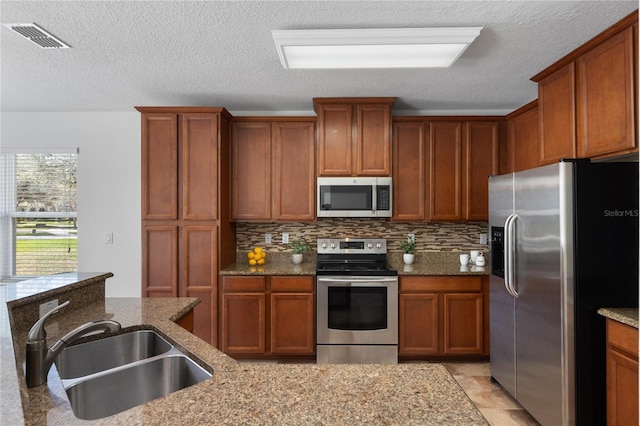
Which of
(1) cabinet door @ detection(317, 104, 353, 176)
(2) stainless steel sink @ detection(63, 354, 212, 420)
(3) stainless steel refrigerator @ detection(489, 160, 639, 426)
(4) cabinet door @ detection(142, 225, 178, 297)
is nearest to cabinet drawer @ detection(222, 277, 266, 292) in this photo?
(4) cabinet door @ detection(142, 225, 178, 297)

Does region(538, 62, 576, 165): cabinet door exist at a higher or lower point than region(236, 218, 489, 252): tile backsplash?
higher

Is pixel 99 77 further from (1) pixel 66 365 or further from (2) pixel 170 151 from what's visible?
(1) pixel 66 365

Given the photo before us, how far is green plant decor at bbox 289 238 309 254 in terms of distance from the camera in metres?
3.70

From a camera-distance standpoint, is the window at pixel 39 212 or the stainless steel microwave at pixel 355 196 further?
the window at pixel 39 212

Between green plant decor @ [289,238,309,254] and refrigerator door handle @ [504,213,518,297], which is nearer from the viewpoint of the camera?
refrigerator door handle @ [504,213,518,297]

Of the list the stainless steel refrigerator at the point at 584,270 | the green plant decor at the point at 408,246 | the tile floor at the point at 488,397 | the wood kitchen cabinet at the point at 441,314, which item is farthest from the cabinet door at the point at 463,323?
the stainless steel refrigerator at the point at 584,270

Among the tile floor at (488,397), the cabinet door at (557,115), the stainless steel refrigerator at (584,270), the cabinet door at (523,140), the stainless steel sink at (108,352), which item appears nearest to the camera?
the stainless steel sink at (108,352)

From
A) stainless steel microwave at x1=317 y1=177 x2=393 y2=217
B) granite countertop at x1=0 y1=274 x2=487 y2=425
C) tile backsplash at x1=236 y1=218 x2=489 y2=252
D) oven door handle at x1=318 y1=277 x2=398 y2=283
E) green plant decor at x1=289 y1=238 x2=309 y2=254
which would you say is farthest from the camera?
tile backsplash at x1=236 y1=218 x2=489 y2=252

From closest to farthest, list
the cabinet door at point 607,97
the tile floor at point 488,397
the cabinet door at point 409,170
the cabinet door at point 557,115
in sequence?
the cabinet door at point 607,97
the cabinet door at point 557,115
the tile floor at point 488,397
the cabinet door at point 409,170

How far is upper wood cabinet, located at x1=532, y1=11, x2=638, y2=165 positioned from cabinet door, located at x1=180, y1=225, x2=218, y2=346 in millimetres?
2816

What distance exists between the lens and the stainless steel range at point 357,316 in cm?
323

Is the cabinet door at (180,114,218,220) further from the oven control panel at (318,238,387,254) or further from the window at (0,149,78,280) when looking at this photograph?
the window at (0,149,78,280)

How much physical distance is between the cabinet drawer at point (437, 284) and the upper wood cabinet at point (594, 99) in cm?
124

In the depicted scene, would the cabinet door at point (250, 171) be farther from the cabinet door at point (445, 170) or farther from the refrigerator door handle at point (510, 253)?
the refrigerator door handle at point (510, 253)
